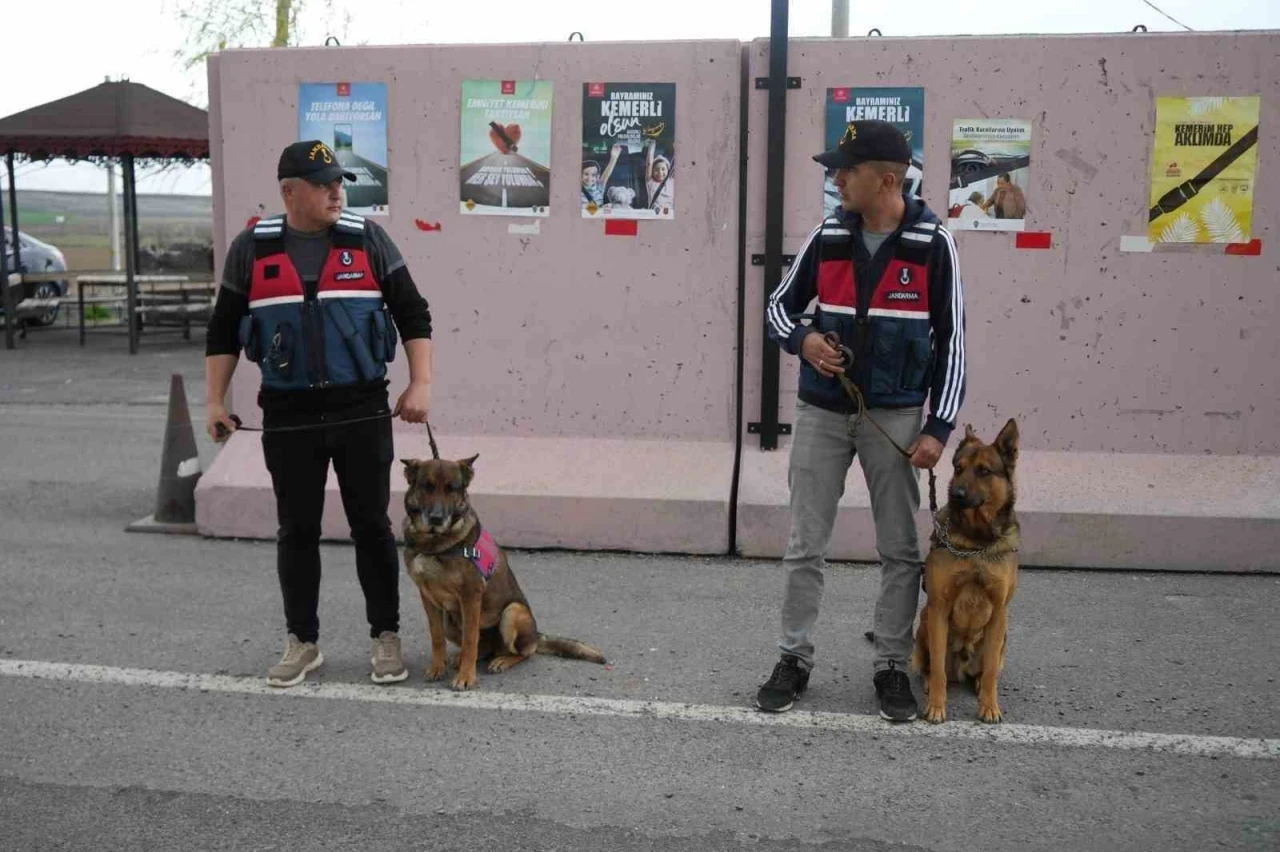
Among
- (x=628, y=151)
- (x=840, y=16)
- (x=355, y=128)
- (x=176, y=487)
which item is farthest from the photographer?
(x=840, y=16)

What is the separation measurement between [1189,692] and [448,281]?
14.3ft

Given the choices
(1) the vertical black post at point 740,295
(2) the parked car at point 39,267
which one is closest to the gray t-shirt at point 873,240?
(1) the vertical black post at point 740,295

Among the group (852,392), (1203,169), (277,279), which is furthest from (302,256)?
(1203,169)

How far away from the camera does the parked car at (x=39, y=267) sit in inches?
848

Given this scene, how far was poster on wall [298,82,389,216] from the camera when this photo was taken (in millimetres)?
7324

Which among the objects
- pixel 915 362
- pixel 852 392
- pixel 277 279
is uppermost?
pixel 277 279

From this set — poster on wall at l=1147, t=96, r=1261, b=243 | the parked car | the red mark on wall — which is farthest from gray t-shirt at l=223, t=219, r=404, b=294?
the parked car

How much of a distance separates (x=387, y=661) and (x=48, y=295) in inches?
788

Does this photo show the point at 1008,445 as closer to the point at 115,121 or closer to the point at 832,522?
the point at 832,522

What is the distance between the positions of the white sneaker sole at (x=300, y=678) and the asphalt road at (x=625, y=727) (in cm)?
6

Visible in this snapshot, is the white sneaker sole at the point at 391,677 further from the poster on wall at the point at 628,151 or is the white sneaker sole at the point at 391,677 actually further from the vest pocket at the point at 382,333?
the poster on wall at the point at 628,151

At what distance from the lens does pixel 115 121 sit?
55.5 ft

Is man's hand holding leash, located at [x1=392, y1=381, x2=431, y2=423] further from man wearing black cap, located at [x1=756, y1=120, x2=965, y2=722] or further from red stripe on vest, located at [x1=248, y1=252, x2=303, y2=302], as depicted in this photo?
man wearing black cap, located at [x1=756, y1=120, x2=965, y2=722]

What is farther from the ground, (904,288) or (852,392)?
(904,288)
